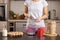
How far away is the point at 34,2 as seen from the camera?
2.43 metres

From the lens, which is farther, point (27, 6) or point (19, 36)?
point (27, 6)

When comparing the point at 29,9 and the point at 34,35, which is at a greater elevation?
the point at 29,9

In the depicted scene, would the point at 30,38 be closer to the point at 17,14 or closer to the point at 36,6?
the point at 36,6

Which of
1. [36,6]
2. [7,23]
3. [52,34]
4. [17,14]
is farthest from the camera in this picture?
[17,14]

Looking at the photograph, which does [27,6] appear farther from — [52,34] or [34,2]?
[52,34]

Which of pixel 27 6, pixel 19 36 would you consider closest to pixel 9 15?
pixel 27 6

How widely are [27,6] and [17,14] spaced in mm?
1768

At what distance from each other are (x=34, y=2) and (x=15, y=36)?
59 cm

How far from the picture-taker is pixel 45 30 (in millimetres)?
2258

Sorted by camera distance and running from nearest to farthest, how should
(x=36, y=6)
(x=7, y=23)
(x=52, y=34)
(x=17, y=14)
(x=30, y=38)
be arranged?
(x=30, y=38) < (x=52, y=34) < (x=36, y=6) < (x=7, y=23) < (x=17, y=14)

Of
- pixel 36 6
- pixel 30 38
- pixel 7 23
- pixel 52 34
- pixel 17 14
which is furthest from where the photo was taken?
pixel 17 14

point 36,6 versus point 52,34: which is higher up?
point 36,6

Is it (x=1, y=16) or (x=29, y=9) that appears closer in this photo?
(x=29, y=9)

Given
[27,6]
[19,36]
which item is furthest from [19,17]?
[19,36]
